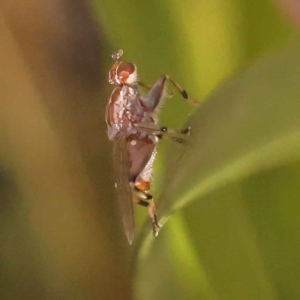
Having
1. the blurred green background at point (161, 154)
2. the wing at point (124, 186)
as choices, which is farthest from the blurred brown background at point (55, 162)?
the wing at point (124, 186)

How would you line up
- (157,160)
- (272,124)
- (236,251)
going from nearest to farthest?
(272,124) → (236,251) → (157,160)

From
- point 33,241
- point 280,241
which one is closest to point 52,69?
point 33,241

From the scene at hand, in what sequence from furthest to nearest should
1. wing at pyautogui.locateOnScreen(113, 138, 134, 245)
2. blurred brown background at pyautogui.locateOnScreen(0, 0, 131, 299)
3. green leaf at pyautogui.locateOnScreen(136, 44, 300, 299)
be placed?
blurred brown background at pyautogui.locateOnScreen(0, 0, 131, 299) → wing at pyautogui.locateOnScreen(113, 138, 134, 245) → green leaf at pyautogui.locateOnScreen(136, 44, 300, 299)

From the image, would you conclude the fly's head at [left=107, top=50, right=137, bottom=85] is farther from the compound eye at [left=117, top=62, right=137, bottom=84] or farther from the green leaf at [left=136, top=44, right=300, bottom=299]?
the green leaf at [left=136, top=44, right=300, bottom=299]

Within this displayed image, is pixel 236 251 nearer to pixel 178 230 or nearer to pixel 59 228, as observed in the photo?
pixel 178 230

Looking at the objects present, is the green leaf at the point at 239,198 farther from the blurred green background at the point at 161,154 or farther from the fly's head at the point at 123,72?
the fly's head at the point at 123,72

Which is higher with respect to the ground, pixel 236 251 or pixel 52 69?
pixel 52 69

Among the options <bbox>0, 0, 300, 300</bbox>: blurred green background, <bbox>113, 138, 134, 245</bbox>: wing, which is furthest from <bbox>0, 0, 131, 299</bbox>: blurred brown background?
<bbox>113, 138, 134, 245</bbox>: wing

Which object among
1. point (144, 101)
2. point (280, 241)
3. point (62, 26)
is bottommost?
point (280, 241)
